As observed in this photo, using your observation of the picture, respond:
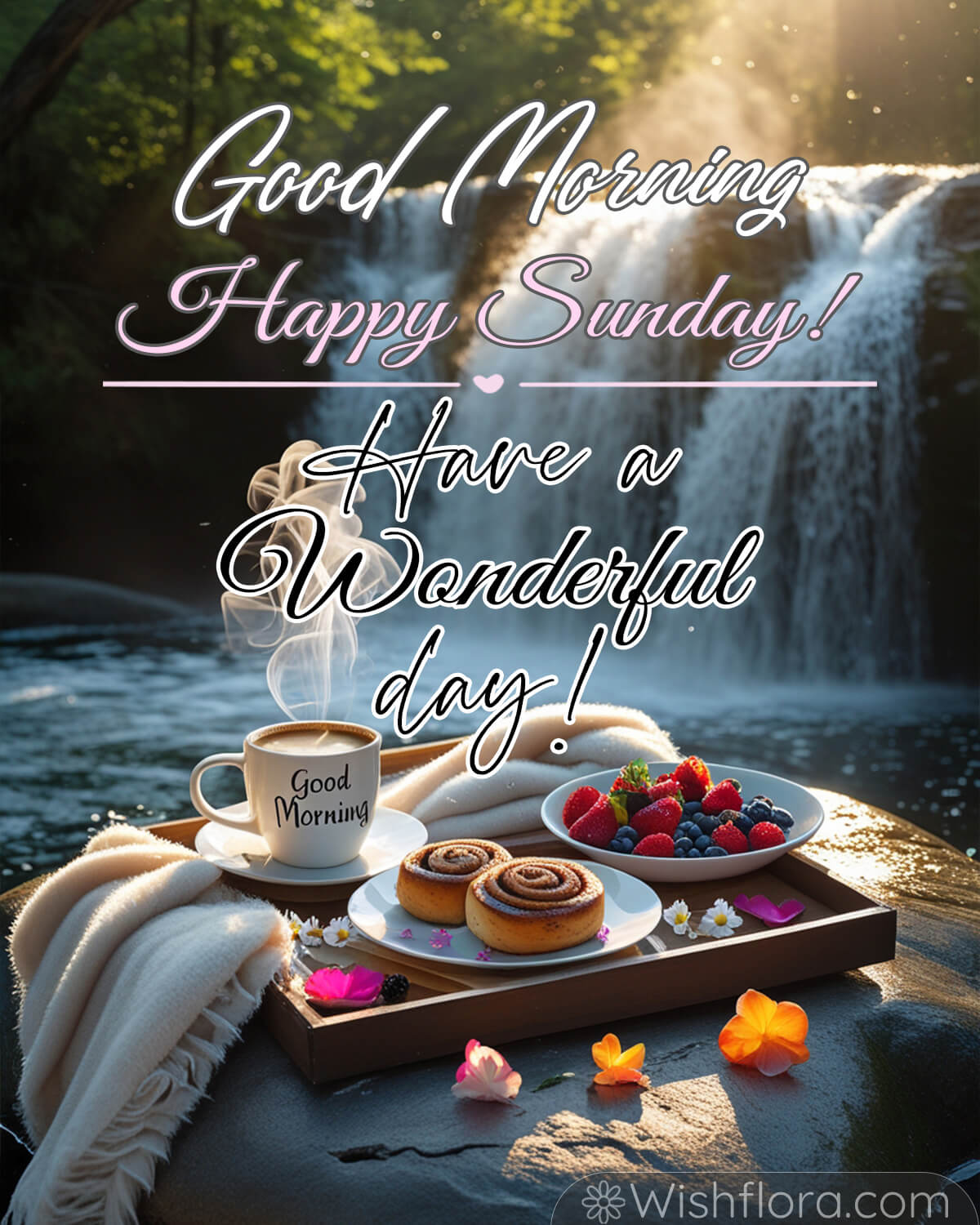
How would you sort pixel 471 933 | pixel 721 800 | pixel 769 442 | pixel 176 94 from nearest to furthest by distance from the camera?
1. pixel 471 933
2. pixel 721 800
3. pixel 769 442
4. pixel 176 94

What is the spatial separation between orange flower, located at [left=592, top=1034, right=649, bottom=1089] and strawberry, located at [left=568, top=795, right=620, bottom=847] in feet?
1.05

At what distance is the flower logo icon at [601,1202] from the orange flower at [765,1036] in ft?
0.62

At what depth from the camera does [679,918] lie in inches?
45.6

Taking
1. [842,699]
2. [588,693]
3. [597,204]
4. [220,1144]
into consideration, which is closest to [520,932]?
[220,1144]

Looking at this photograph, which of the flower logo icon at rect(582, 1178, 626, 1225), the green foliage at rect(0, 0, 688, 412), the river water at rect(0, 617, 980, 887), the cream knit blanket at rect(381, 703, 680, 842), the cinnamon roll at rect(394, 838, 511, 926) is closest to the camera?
the flower logo icon at rect(582, 1178, 626, 1225)

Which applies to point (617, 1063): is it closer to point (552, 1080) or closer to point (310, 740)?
point (552, 1080)

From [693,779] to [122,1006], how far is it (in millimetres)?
677

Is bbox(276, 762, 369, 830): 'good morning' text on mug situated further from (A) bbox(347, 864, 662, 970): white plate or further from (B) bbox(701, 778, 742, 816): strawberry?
(B) bbox(701, 778, 742, 816): strawberry

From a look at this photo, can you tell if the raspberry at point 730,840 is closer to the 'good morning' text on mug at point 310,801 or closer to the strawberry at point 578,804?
the strawberry at point 578,804

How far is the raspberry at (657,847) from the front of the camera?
1.26 metres

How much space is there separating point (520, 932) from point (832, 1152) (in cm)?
31

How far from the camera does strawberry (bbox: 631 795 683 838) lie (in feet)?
4.24

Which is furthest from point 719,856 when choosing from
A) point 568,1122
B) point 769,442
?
point 769,442

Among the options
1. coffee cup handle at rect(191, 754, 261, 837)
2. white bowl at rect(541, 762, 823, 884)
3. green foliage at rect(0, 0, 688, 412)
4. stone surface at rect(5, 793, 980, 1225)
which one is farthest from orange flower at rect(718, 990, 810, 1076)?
green foliage at rect(0, 0, 688, 412)
